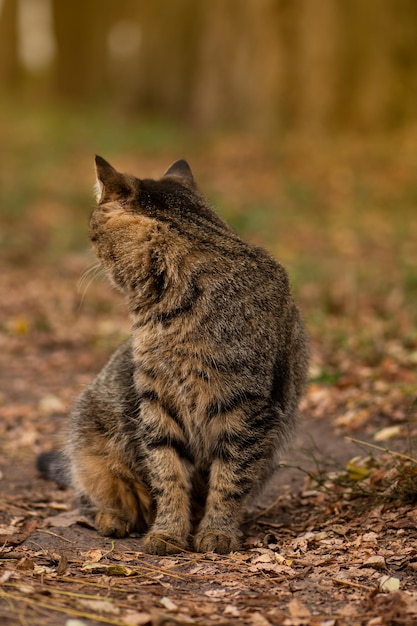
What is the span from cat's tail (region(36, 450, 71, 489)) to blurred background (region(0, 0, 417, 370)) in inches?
101

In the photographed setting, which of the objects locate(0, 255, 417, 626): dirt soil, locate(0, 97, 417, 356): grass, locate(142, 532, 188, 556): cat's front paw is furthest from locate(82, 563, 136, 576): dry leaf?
locate(0, 97, 417, 356): grass

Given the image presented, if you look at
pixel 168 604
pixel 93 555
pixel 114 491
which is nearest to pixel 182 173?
pixel 114 491

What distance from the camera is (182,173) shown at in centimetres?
535

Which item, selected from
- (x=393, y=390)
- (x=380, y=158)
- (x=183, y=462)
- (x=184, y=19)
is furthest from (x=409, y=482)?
(x=184, y=19)

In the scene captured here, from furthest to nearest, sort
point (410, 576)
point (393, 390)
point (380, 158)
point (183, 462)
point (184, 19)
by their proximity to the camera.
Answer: point (184, 19)
point (380, 158)
point (393, 390)
point (183, 462)
point (410, 576)

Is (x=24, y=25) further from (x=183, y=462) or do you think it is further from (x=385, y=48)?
(x=183, y=462)

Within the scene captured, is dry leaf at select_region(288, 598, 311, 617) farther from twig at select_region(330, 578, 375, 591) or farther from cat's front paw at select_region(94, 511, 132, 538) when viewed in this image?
cat's front paw at select_region(94, 511, 132, 538)

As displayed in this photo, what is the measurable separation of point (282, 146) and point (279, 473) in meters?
13.5

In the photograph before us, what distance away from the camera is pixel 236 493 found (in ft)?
14.6

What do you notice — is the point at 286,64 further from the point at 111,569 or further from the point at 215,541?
the point at 111,569

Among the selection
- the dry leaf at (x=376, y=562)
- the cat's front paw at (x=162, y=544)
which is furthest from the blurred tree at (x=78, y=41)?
the dry leaf at (x=376, y=562)

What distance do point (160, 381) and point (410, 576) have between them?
5.07 ft

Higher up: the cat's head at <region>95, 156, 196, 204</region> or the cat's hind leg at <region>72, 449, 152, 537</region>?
the cat's head at <region>95, 156, 196, 204</region>

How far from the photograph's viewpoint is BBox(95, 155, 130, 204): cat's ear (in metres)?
4.57
